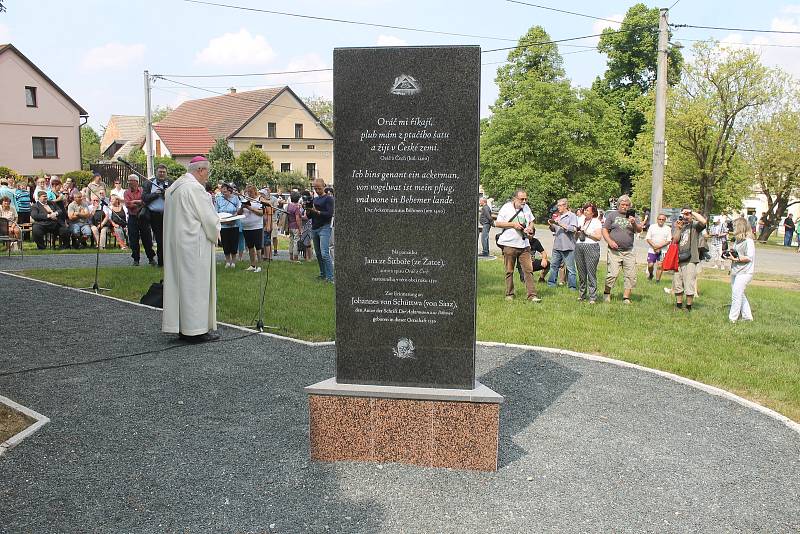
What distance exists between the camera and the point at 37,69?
165 feet

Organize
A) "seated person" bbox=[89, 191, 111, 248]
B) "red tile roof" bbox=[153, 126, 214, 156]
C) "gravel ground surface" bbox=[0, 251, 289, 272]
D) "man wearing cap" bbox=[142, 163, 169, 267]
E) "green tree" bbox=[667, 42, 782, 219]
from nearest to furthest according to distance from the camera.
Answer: "man wearing cap" bbox=[142, 163, 169, 267] → "gravel ground surface" bbox=[0, 251, 289, 272] → "seated person" bbox=[89, 191, 111, 248] → "green tree" bbox=[667, 42, 782, 219] → "red tile roof" bbox=[153, 126, 214, 156]

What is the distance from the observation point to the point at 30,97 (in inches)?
1999

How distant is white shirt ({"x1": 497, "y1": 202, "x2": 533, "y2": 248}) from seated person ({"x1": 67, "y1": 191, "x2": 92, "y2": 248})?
519 inches

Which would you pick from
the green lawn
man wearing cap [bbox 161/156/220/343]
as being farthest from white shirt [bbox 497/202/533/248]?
man wearing cap [bbox 161/156/220/343]

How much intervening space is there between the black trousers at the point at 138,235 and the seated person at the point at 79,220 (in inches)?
202

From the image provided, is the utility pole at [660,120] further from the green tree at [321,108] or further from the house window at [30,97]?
the green tree at [321,108]

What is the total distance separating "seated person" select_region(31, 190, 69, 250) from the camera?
20.7 meters

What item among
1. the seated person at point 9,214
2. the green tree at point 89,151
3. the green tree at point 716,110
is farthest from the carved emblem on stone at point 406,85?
the green tree at point 89,151

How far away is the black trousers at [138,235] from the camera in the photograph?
15.9 m

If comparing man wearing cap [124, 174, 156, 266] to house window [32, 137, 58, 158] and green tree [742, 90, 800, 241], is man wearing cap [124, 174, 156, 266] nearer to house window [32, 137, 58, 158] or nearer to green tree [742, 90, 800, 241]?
green tree [742, 90, 800, 241]

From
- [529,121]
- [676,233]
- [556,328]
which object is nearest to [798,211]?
[529,121]

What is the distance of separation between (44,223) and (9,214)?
3.82 ft

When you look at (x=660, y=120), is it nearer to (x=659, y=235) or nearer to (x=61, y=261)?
(x=659, y=235)

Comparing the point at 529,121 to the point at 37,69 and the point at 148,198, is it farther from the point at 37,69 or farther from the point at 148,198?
the point at 148,198
